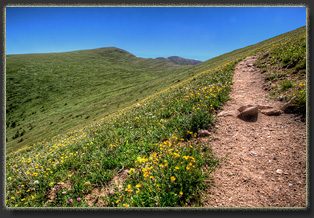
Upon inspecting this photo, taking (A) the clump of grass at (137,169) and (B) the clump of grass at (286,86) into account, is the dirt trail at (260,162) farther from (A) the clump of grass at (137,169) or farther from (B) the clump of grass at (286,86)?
(B) the clump of grass at (286,86)

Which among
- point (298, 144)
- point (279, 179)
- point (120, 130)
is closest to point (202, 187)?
point (279, 179)

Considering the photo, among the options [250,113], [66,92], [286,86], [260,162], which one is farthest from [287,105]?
[66,92]

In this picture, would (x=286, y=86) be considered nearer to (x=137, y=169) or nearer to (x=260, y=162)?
(x=260, y=162)

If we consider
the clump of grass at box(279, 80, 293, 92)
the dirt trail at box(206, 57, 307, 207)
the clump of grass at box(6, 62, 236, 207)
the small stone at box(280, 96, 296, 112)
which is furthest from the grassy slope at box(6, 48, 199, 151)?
the small stone at box(280, 96, 296, 112)

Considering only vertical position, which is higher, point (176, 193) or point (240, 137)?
point (240, 137)

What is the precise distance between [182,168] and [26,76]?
86.1 meters

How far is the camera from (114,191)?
395 centimetres

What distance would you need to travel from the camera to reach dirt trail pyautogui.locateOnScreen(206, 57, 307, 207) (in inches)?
121

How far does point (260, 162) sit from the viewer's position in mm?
4059

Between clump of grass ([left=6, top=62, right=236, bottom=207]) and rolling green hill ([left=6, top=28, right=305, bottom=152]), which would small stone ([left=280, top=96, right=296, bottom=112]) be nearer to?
clump of grass ([left=6, top=62, right=236, bottom=207])

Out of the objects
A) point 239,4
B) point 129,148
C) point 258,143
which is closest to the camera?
point 239,4

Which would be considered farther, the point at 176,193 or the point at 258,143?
the point at 258,143

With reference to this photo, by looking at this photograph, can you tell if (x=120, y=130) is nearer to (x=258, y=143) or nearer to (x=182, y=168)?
(x=182, y=168)

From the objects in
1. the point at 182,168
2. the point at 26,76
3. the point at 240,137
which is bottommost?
the point at 182,168
